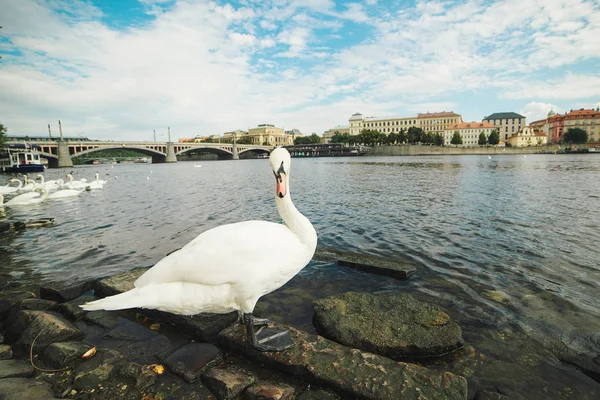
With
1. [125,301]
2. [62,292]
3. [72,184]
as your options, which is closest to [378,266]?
[125,301]

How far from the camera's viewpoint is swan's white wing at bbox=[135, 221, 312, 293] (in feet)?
9.90

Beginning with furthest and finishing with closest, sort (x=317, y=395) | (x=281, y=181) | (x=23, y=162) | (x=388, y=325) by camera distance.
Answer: (x=23, y=162)
(x=388, y=325)
(x=281, y=181)
(x=317, y=395)

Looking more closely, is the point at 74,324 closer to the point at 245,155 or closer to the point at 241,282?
the point at 241,282

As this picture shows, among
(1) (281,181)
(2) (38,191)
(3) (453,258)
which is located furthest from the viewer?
(2) (38,191)

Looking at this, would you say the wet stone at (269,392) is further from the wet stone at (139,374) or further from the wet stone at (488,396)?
the wet stone at (488,396)

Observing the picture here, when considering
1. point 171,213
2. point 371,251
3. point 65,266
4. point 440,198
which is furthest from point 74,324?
point 440,198

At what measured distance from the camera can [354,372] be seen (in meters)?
2.89

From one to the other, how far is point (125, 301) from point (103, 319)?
78.8 inches

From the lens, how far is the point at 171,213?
1384 cm

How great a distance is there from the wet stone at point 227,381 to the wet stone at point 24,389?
130cm

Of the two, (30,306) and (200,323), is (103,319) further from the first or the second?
(200,323)

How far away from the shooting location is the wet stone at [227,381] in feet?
9.12

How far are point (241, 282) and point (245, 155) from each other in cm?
13764

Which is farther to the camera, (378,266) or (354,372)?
(378,266)
